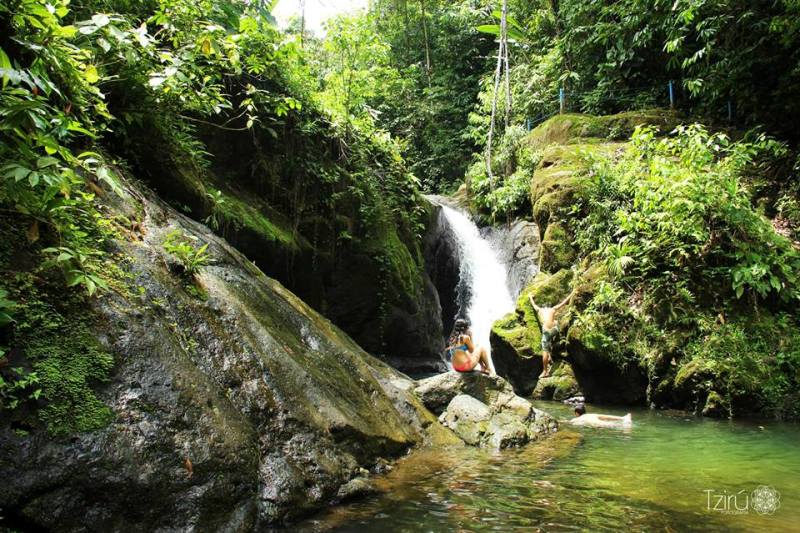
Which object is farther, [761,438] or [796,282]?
[796,282]

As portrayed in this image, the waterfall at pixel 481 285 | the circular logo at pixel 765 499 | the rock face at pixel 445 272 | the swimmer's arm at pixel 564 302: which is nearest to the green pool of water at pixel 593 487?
the circular logo at pixel 765 499

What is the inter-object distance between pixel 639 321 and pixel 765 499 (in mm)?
5518

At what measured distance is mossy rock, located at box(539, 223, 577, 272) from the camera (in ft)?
40.0

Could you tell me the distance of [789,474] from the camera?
186 inches

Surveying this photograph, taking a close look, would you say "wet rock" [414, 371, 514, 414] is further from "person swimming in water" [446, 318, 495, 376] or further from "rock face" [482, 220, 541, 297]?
"rock face" [482, 220, 541, 297]

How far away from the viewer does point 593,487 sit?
14.4 feet

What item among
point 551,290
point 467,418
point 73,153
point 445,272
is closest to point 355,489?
point 467,418

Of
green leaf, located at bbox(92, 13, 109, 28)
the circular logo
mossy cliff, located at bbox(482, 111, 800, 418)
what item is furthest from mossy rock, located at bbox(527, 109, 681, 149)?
green leaf, located at bbox(92, 13, 109, 28)

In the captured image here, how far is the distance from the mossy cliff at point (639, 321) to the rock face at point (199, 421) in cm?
560

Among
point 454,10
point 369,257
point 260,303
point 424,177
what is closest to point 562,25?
point 454,10

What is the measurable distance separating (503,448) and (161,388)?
4253 mm

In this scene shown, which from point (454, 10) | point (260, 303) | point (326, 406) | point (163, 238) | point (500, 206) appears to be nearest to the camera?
point (326, 406)

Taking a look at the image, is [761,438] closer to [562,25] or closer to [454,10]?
[562,25]

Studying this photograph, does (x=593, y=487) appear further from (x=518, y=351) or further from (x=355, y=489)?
(x=518, y=351)
